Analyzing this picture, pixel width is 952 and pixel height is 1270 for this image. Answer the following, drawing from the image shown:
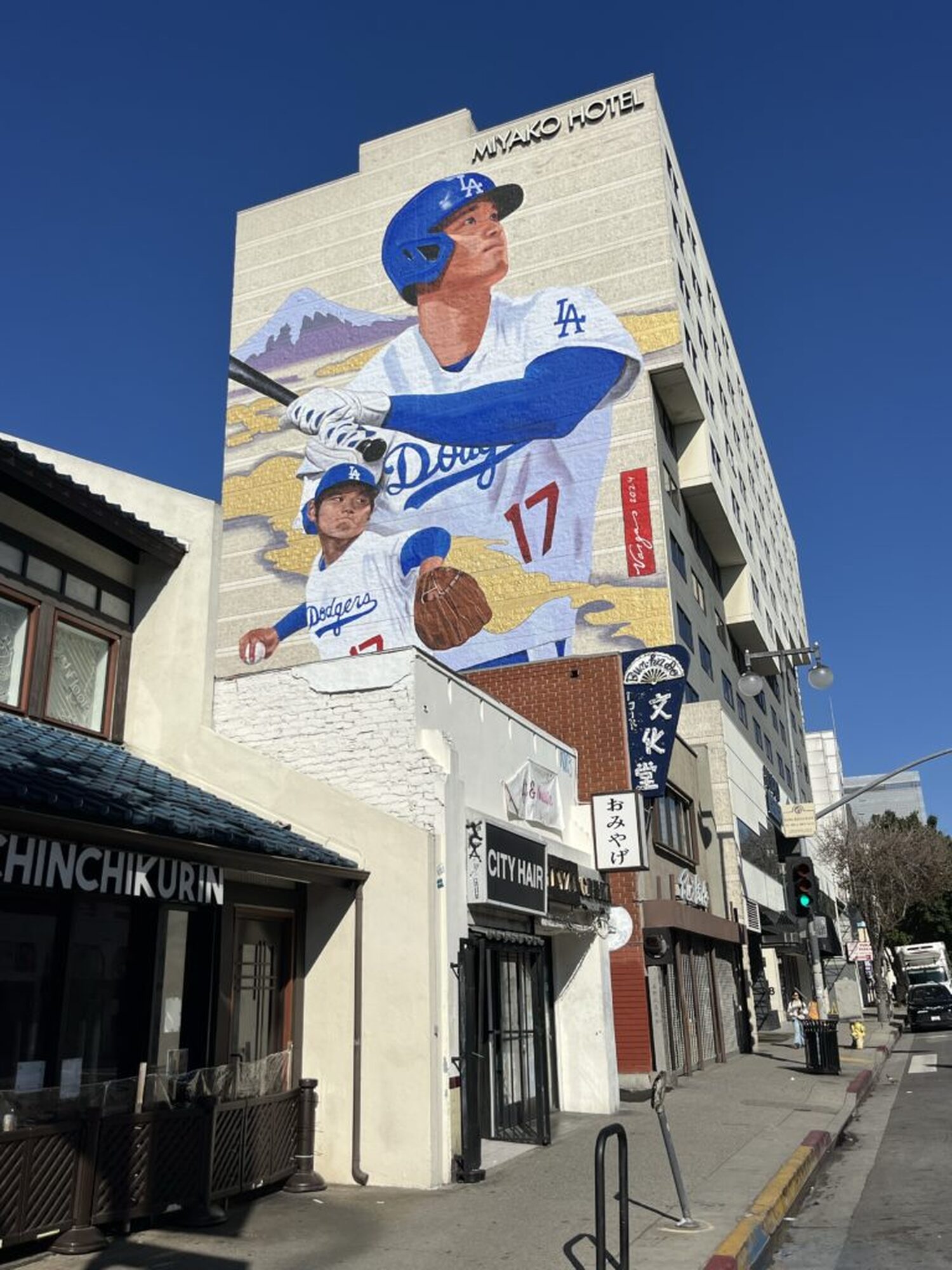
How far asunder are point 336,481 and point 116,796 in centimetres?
4139

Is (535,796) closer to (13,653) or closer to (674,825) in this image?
(13,653)

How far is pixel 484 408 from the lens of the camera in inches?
1848

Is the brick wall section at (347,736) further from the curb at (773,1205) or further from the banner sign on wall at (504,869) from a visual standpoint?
the curb at (773,1205)

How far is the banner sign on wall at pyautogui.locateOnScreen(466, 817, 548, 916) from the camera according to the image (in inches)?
476

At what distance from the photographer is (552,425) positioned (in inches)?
1770

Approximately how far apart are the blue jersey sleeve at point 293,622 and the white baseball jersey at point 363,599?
0.78 feet

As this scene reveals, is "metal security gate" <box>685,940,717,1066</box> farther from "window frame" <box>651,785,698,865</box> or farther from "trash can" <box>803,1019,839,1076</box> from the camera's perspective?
"trash can" <box>803,1019,839,1076</box>

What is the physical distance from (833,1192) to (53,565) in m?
11.1

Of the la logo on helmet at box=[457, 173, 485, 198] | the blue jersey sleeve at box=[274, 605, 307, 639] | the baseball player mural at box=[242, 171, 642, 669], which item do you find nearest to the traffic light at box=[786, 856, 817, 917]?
the baseball player mural at box=[242, 171, 642, 669]

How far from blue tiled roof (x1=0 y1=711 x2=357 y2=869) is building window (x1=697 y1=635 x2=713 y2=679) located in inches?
1417

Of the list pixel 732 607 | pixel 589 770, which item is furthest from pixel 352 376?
pixel 589 770

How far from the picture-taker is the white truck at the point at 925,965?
44.0 metres

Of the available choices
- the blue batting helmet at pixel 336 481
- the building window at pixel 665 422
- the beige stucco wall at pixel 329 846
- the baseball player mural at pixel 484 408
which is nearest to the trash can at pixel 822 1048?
the beige stucco wall at pixel 329 846

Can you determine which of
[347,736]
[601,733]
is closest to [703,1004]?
[601,733]
